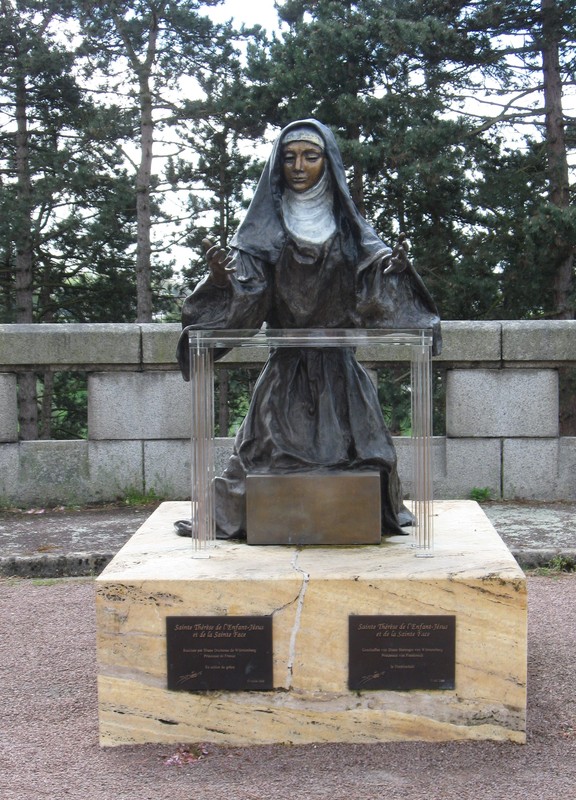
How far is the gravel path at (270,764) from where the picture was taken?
10.1ft

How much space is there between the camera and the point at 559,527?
6.40m

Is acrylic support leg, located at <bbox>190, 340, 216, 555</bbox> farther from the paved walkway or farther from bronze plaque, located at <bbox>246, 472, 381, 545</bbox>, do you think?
the paved walkway

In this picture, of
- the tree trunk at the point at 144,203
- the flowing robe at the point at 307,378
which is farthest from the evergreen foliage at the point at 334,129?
the flowing robe at the point at 307,378

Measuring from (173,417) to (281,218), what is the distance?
3382mm

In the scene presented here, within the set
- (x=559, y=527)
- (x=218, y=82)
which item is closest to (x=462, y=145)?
(x=218, y=82)

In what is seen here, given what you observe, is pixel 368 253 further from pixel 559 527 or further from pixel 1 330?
pixel 1 330

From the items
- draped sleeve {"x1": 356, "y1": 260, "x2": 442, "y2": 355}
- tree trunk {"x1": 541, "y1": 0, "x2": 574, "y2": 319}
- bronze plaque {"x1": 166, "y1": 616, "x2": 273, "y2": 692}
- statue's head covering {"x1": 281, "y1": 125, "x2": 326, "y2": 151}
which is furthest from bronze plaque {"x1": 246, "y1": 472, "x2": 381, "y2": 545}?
tree trunk {"x1": 541, "y1": 0, "x2": 574, "y2": 319}

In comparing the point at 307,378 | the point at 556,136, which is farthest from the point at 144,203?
the point at 307,378

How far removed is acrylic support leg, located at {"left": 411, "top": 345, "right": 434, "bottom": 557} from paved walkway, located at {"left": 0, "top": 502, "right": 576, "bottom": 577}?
86.8 inches

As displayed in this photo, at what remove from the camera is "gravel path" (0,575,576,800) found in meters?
3.06

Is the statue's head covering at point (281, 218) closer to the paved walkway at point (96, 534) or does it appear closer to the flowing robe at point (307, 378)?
the flowing robe at point (307, 378)

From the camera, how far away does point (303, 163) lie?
4.01 metres

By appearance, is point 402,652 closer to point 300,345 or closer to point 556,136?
point 300,345

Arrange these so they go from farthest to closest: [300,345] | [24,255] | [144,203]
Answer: [24,255] < [144,203] < [300,345]
